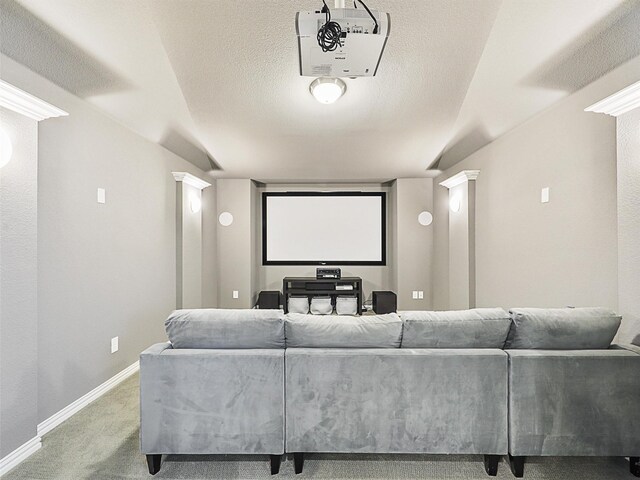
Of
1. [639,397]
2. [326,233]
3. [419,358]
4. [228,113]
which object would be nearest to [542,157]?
[639,397]

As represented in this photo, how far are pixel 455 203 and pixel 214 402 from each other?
405cm

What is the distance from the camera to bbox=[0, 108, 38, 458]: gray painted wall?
2043mm

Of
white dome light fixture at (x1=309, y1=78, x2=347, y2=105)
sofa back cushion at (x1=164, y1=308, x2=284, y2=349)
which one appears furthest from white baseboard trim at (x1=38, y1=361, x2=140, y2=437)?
white dome light fixture at (x1=309, y1=78, x2=347, y2=105)

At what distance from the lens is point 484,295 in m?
4.23

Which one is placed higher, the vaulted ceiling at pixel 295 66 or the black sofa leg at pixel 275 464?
the vaulted ceiling at pixel 295 66

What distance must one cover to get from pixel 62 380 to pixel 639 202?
12.9 feet

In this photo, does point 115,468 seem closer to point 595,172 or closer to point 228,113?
point 228,113

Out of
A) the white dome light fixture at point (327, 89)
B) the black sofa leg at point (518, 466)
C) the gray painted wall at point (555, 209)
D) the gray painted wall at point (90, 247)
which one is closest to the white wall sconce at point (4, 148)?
the gray painted wall at point (90, 247)

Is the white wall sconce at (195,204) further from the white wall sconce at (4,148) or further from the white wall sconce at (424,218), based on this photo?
the white wall sconce at (424,218)

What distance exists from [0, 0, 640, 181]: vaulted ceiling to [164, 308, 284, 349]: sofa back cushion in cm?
194

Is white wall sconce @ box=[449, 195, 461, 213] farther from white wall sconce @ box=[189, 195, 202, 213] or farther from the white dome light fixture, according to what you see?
white wall sconce @ box=[189, 195, 202, 213]

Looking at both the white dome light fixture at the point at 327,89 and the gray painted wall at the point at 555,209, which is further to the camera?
the white dome light fixture at the point at 327,89

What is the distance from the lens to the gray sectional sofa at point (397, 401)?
1.88m

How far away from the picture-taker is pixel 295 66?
319cm
